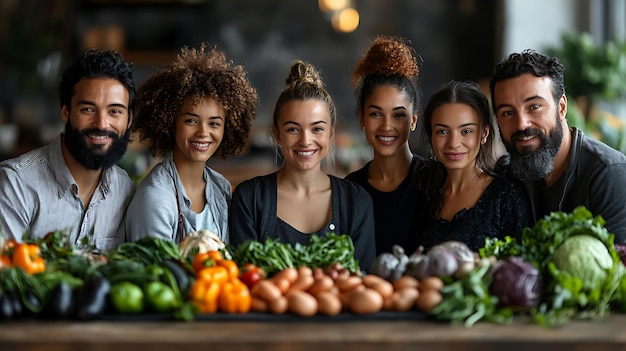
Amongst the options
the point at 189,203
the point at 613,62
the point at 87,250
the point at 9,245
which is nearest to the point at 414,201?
the point at 189,203

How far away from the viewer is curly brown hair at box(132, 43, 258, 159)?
3449 millimetres

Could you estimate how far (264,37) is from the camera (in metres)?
10.8

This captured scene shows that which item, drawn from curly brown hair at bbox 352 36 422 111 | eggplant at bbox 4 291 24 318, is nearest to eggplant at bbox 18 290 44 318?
eggplant at bbox 4 291 24 318

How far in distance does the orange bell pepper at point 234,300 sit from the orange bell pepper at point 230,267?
84mm

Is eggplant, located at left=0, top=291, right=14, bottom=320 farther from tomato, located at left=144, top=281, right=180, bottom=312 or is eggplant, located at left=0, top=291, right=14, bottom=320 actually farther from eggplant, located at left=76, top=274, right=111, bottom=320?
tomato, located at left=144, top=281, right=180, bottom=312

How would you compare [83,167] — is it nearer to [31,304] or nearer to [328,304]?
[31,304]

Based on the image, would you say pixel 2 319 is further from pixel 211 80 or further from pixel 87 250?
pixel 211 80

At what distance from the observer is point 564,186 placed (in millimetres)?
3318

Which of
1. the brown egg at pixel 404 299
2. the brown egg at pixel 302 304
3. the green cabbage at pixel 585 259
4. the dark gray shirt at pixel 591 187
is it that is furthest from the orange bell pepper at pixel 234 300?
the dark gray shirt at pixel 591 187

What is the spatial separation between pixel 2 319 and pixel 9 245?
393mm

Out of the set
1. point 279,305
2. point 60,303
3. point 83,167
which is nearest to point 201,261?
point 279,305

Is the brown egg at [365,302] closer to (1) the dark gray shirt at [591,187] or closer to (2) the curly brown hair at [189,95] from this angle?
(1) the dark gray shirt at [591,187]

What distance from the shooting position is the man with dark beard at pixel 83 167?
339 centimetres

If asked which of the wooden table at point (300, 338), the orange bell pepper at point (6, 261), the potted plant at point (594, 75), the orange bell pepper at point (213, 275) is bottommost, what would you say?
the wooden table at point (300, 338)
